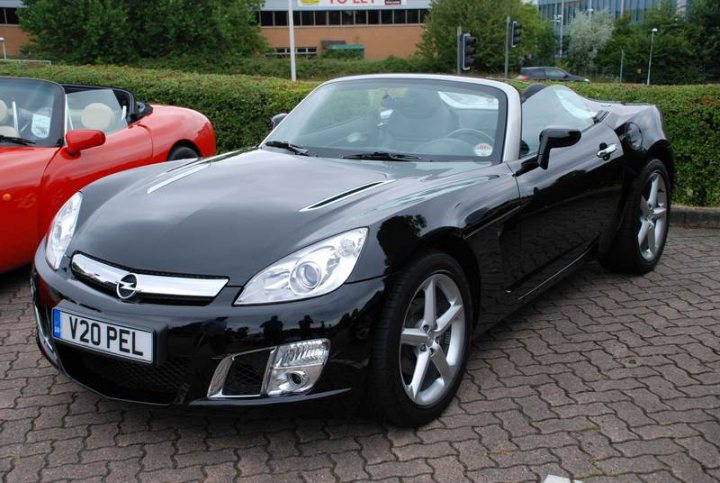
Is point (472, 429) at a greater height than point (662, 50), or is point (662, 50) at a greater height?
point (662, 50)

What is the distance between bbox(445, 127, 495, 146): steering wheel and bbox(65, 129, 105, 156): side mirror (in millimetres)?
2509

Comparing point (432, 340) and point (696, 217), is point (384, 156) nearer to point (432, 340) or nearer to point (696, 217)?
point (432, 340)

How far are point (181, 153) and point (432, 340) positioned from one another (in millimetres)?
3907

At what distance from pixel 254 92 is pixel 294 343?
6552 mm

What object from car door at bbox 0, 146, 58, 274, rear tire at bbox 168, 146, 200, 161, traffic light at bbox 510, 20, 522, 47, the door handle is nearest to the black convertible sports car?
the door handle

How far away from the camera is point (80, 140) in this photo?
16.4ft

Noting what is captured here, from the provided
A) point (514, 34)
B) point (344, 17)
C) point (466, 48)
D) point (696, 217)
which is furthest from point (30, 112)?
point (344, 17)

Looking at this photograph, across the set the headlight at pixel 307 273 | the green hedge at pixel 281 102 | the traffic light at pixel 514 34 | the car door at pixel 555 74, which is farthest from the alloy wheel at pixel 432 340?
the car door at pixel 555 74

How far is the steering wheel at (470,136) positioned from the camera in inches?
150

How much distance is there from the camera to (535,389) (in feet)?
11.3

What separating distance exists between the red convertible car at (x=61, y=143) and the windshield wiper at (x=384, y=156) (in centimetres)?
212

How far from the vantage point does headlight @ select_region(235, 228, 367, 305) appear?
2.64m

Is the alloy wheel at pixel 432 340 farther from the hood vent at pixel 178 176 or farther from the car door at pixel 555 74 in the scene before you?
the car door at pixel 555 74

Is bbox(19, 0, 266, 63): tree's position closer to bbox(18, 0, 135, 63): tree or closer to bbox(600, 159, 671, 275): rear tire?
bbox(18, 0, 135, 63): tree
